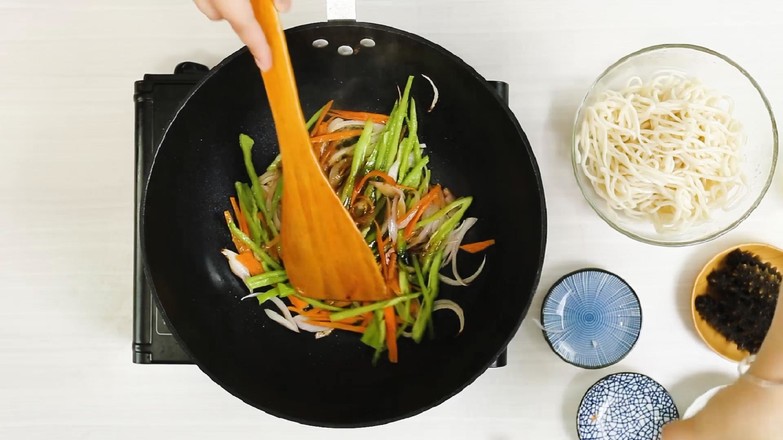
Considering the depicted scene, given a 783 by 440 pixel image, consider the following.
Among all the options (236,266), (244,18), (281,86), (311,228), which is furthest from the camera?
(236,266)

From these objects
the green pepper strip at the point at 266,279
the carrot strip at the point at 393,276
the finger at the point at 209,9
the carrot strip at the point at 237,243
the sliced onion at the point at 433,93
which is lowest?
the green pepper strip at the point at 266,279

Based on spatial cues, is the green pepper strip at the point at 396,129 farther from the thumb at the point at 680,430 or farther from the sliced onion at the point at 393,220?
the thumb at the point at 680,430

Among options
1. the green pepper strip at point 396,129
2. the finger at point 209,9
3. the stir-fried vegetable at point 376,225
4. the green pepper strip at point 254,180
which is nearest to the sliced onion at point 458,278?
the stir-fried vegetable at point 376,225

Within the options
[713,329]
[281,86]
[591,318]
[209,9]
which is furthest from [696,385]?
[209,9]

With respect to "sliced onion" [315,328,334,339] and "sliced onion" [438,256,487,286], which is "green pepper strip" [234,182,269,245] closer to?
"sliced onion" [315,328,334,339]

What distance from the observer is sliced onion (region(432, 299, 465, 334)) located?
3.58ft

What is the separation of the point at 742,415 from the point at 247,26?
0.82m

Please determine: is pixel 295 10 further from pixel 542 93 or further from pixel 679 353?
pixel 679 353

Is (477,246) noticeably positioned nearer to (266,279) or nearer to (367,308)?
(367,308)

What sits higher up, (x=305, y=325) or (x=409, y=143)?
(x=409, y=143)

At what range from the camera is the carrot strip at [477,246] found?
3.60 feet

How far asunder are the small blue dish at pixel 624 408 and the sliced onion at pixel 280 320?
552 mm

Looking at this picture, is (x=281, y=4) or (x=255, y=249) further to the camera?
(x=255, y=249)

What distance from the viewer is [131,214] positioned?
1.19m
